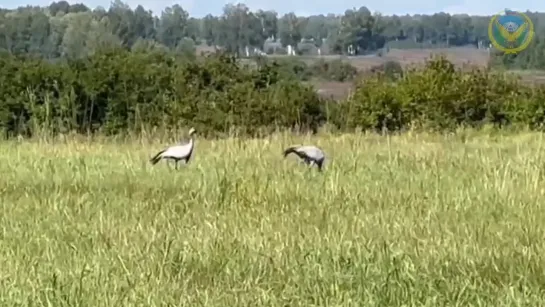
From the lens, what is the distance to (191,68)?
23641mm

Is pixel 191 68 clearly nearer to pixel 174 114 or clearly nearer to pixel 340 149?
pixel 174 114

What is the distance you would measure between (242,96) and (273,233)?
17.1m

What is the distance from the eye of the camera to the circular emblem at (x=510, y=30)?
43.8 ft

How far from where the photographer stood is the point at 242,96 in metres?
21.3

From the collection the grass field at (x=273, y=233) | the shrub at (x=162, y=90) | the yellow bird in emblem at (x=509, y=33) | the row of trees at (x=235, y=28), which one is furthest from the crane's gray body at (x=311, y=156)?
the row of trees at (x=235, y=28)

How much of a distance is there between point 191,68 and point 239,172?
17348mm

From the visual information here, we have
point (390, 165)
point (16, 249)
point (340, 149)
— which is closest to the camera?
point (16, 249)

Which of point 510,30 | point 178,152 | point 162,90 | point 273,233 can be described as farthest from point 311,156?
point 162,90

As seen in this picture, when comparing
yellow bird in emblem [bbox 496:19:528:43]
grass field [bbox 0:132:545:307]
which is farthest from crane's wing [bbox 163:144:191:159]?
yellow bird in emblem [bbox 496:19:528:43]

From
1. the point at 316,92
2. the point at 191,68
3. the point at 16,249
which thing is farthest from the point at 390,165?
the point at 191,68

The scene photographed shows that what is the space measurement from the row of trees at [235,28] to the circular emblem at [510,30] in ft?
65.2

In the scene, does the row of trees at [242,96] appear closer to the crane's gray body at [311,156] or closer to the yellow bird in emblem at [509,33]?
the yellow bird in emblem at [509,33]

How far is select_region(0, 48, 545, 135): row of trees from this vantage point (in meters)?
19.5

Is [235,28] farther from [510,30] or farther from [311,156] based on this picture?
[311,156]
